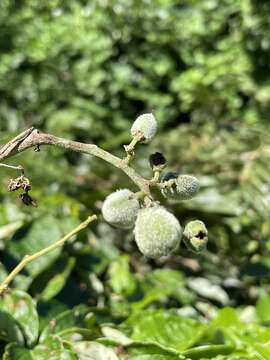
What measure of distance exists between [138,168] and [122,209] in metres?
1.42

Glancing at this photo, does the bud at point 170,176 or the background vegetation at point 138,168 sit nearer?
the bud at point 170,176

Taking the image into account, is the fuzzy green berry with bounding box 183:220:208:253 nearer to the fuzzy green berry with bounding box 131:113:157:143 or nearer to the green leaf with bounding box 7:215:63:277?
the fuzzy green berry with bounding box 131:113:157:143

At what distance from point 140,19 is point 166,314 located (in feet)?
5.56

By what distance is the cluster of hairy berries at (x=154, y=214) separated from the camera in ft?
2.87

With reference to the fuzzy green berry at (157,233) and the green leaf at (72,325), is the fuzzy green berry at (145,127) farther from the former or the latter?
the green leaf at (72,325)

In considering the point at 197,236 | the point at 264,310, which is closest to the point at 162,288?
the point at 264,310

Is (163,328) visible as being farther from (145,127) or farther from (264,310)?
(145,127)

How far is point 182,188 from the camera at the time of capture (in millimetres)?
895

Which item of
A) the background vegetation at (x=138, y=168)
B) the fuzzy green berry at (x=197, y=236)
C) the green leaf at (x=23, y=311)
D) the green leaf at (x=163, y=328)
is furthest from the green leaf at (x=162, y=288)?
the fuzzy green berry at (x=197, y=236)

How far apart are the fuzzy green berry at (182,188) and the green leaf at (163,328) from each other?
0.35 metres

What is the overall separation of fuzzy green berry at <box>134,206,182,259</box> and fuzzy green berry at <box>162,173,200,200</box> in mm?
32

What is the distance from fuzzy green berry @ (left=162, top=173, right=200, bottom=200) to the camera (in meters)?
0.90

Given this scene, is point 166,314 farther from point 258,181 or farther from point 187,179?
point 258,181

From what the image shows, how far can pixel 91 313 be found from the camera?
124 cm
